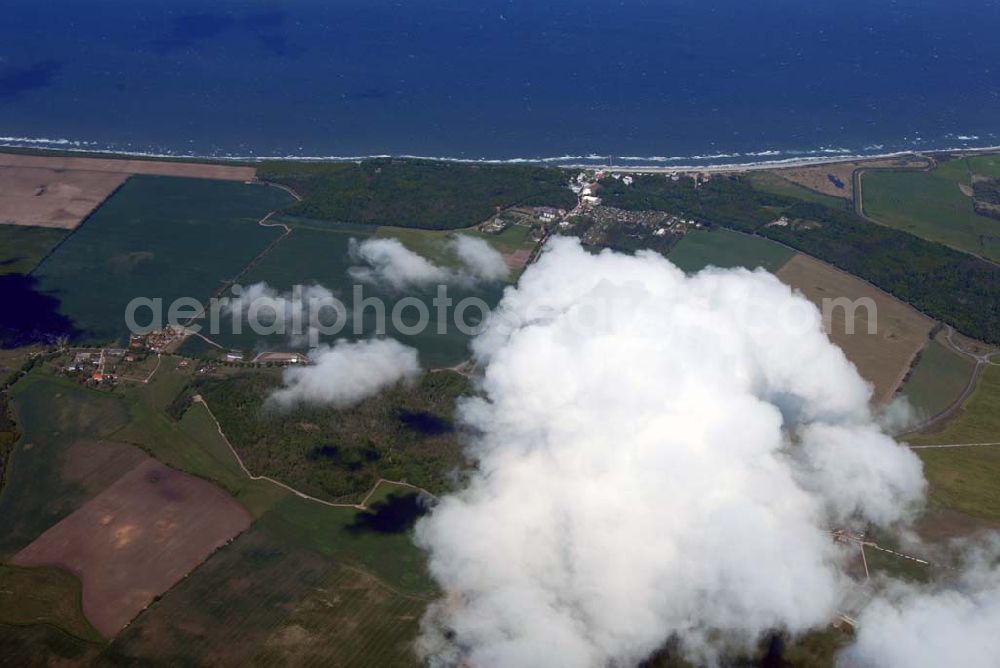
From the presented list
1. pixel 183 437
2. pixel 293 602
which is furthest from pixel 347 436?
pixel 293 602

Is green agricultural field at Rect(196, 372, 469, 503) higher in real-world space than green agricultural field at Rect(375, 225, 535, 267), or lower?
lower

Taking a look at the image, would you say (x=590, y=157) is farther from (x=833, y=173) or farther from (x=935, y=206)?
(x=935, y=206)

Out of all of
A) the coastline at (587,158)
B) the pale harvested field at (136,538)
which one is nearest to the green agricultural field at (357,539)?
the pale harvested field at (136,538)

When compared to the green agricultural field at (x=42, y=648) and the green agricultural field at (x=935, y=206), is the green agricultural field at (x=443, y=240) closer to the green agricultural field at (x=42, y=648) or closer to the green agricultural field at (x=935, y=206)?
the green agricultural field at (x=935, y=206)

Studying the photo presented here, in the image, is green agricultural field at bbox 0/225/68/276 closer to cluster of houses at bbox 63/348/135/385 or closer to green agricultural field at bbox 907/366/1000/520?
cluster of houses at bbox 63/348/135/385

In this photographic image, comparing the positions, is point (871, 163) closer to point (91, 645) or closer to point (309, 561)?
point (309, 561)

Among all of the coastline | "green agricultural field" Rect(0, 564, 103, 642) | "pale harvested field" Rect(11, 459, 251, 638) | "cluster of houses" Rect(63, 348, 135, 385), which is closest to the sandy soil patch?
the coastline
